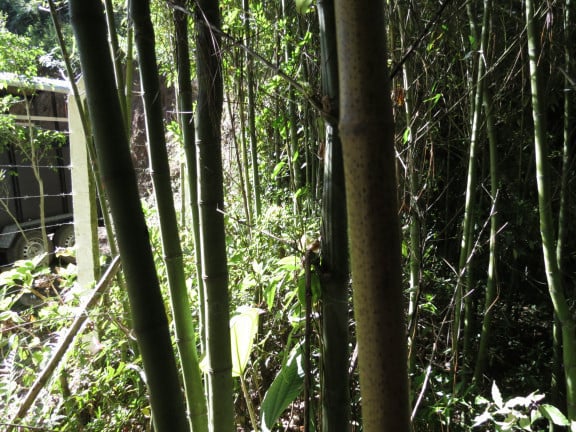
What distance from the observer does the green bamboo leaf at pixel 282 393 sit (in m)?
1.11

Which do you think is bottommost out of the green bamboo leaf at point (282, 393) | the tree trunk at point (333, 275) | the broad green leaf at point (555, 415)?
the broad green leaf at point (555, 415)

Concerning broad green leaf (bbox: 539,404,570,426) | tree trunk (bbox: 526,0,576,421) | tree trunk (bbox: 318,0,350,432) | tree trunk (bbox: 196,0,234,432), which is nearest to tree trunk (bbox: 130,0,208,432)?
tree trunk (bbox: 196,0,234,432)

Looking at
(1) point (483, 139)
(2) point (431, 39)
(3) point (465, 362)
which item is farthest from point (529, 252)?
(2) point (431, 39)

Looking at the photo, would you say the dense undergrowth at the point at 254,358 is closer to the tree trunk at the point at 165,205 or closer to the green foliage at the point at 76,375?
the green foliage at the point at 76,375

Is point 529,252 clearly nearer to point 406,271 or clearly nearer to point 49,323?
point 406,271

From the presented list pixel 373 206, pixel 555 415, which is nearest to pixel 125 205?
pixel 373 206

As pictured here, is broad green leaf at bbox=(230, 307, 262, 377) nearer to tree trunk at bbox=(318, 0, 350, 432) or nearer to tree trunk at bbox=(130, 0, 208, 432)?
tree trunk at bbox=(130, 0, 208, 432)

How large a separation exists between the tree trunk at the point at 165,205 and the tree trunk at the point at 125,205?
222 millimetres

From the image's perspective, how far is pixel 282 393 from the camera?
1121 mm

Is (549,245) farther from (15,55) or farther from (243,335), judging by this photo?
(15,55)

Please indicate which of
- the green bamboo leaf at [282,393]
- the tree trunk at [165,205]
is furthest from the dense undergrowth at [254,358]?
the tree trunk at [165,205]

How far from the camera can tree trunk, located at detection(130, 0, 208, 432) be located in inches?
35.5

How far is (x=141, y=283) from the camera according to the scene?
0.71m

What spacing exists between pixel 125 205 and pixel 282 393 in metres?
0.66
